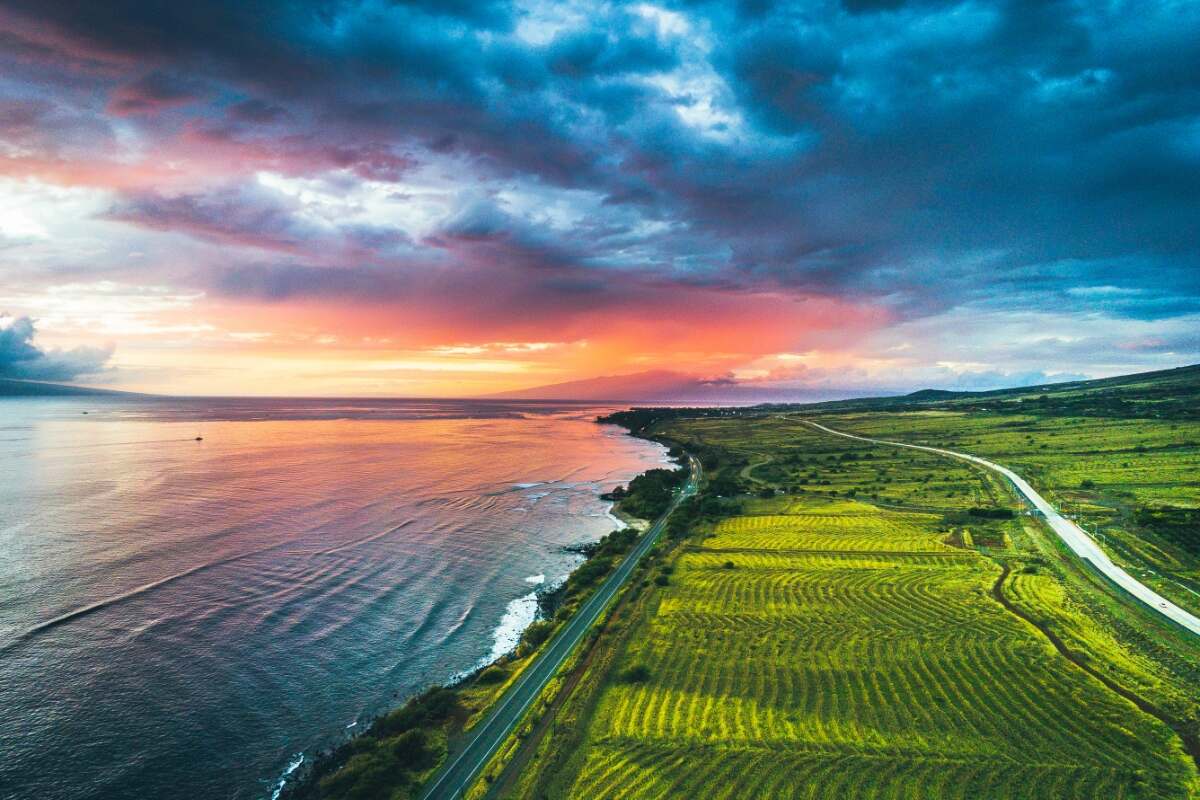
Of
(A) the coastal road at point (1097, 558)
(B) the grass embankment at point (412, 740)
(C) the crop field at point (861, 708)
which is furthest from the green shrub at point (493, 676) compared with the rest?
(A) the coastal road at point (1097, 558)

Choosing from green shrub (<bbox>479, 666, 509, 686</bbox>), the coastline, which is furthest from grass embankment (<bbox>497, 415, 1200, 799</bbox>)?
green shrub (<bbox>479, 666, 509, 686</bbox>)

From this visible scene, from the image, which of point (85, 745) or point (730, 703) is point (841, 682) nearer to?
point (730, 703)

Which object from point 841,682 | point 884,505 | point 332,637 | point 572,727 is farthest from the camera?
point 884,505

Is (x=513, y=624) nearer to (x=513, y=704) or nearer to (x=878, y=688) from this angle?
(x=513, y=704)

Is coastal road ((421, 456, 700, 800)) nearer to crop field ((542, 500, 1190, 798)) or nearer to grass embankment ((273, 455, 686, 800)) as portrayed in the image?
grass embankment ((273, 455, 686, 800))

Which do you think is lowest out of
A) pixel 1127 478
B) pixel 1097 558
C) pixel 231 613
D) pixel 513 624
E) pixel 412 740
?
pixel 513 624

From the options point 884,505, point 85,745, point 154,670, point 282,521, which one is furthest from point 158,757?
point 884,505

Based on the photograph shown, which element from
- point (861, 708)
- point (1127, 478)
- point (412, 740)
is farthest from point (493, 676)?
point (1127, 478)
